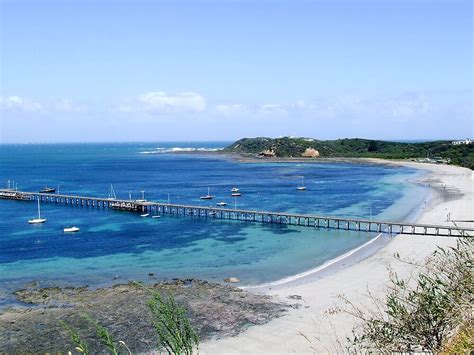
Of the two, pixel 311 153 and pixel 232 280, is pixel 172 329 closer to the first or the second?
pixel 232 280

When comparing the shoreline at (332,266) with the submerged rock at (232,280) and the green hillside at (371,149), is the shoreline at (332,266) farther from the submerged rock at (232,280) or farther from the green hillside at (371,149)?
the green hillside at (371,149)

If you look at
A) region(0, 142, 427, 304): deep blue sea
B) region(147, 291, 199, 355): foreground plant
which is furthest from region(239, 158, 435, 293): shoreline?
region(147, 291, 199, 355): foreground plant

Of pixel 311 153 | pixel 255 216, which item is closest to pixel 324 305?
pixel 255 216

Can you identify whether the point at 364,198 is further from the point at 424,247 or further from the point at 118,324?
the point at 118,324

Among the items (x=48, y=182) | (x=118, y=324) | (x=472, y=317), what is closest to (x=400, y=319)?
(x=472, y=317)

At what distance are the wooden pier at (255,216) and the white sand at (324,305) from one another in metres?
2.36

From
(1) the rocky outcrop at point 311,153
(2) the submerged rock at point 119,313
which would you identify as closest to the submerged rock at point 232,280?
(2) the submerged rock at point 119,313

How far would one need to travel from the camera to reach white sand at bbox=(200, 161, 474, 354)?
22.1 metres

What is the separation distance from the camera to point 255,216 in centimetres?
6012

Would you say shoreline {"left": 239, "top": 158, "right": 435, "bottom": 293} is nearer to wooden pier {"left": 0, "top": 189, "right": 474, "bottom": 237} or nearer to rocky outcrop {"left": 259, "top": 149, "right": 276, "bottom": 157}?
wooden pier {"left": 0, "top": 189, "right": 474, "bottom": 237}

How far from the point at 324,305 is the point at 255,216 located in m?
32.9

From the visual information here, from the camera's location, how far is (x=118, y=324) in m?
25.1

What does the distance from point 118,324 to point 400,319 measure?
1778cm

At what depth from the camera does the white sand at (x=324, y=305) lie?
72.5 ft
